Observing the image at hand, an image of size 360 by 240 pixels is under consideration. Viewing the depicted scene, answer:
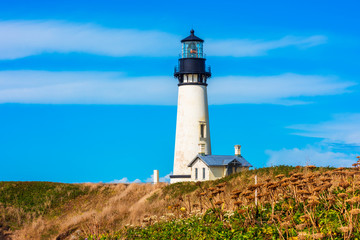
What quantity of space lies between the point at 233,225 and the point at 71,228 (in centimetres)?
1783

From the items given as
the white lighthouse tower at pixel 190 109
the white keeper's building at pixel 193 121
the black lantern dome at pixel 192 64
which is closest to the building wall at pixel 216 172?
the white keeper's building at pixel 193 121

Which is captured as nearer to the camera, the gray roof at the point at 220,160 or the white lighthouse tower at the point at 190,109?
the gray roof at the point at 220,160

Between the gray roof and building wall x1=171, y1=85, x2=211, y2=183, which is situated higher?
building wall x1=171, y1=85, x2=211, y2=183

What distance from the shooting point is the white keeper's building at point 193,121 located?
42.3 metres

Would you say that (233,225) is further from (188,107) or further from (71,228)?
(188,107)

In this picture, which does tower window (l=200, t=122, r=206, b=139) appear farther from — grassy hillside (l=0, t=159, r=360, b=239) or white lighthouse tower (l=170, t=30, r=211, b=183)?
grassy hillside (l=0, t=159, r=360, b=239)

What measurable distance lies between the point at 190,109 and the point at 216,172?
6.40m

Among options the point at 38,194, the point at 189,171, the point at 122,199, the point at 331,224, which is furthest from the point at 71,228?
the point at 331,224

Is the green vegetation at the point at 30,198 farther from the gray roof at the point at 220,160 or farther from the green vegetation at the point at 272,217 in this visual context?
the green vegetation at the point at 272,217

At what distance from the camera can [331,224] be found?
449 inches

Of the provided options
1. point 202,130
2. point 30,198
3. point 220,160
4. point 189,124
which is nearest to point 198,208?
point 220,160

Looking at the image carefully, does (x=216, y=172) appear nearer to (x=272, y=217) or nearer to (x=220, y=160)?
(x=220, y=160)

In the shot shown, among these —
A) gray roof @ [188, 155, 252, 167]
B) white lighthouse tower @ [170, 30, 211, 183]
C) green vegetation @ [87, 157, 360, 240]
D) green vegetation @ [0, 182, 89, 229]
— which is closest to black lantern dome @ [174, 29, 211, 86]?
white lighthouse tower @ [170, 30, 211, 183]

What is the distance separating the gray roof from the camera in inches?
1620
